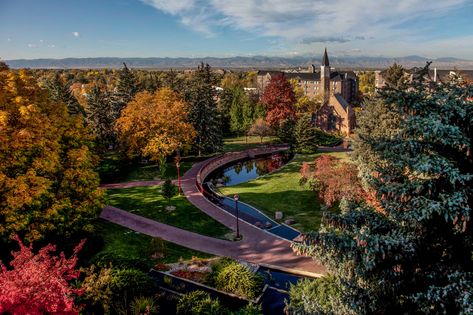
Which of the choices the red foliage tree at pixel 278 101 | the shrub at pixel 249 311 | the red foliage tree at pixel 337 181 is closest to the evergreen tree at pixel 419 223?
the shrub at pixel 249 311

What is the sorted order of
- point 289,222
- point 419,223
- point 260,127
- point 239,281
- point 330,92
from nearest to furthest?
point 419,223 → point 239,281 → point 289,222 → point 260,127 → point 330,92

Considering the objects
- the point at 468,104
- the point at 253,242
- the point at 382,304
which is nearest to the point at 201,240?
the point at 253,242

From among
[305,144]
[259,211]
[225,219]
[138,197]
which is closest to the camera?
[225,219]

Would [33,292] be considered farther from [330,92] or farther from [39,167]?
[330,92]

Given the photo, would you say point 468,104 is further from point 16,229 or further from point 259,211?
point 259,211

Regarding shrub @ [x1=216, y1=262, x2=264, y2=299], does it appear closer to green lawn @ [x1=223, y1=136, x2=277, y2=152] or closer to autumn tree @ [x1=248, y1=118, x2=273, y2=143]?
green lawn @ [x1=223, y1=136, x2=277, y2=152]

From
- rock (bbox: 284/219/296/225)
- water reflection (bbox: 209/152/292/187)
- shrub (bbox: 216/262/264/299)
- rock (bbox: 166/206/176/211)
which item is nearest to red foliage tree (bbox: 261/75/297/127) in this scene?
water reflection (bbox: 209/152/292/187)

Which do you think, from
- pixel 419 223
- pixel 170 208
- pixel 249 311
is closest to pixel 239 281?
pixel 249 311
